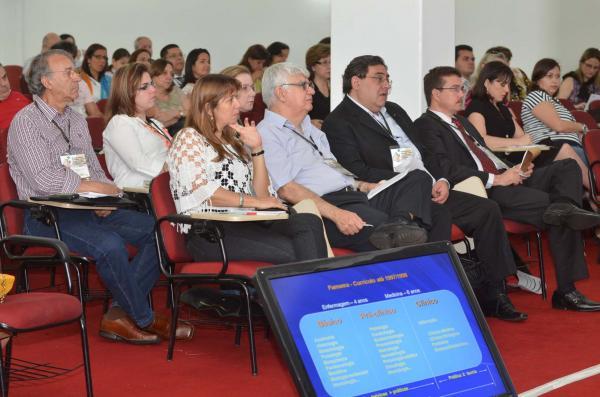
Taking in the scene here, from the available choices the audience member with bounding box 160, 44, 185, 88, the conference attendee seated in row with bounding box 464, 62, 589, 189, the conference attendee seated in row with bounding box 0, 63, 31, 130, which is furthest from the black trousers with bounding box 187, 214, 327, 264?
the audience member with bounding box 160, 44, 185, 88

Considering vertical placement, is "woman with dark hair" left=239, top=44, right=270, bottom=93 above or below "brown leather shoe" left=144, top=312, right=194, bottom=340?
above

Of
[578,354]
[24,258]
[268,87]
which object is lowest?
[578,354]

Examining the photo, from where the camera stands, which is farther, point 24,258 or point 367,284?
point 24,258

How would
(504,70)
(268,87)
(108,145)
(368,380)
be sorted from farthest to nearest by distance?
1. (504,70)
2. (108,145)
3. (268,87)
4. (368,380)

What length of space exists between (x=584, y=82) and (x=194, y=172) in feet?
21.6

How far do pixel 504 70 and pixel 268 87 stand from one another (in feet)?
6.62

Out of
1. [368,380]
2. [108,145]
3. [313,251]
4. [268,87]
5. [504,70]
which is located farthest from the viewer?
[504,70]

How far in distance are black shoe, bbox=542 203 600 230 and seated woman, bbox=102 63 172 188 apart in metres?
2.02

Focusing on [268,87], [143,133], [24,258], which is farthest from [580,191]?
[24,258]

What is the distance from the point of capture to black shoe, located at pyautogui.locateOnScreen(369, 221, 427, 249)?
149 inches

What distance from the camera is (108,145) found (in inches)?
184

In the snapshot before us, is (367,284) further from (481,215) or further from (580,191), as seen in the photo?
(580,191)

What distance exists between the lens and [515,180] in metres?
5.01

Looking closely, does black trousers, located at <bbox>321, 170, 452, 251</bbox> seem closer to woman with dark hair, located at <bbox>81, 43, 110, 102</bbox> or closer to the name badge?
the name badge
